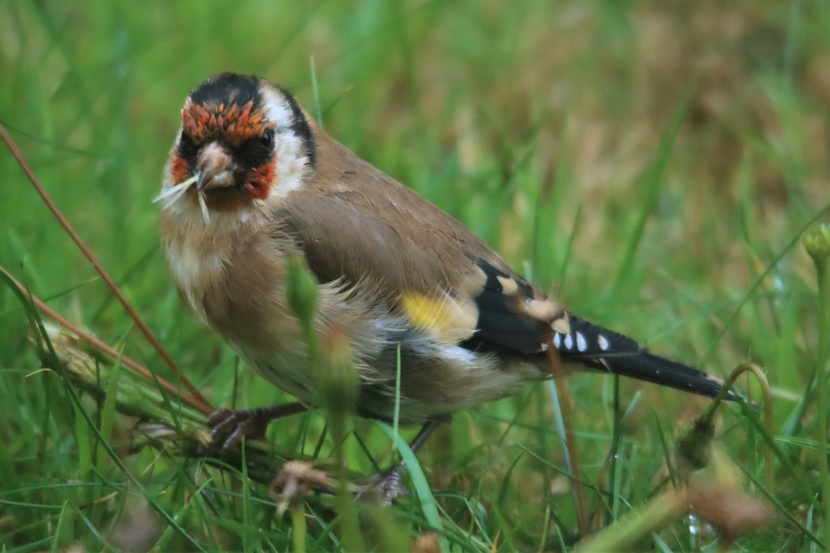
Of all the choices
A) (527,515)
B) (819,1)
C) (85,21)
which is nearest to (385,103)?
(85,21)

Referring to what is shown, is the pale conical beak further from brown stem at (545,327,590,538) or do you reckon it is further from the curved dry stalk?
brown stem at (545,327,590,538)

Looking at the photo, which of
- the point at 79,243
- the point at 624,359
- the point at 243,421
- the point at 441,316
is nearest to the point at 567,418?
the point at 441,316

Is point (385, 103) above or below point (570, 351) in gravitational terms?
above

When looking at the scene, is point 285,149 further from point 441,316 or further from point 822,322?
point 822,322

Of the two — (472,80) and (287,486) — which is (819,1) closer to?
(472,80)

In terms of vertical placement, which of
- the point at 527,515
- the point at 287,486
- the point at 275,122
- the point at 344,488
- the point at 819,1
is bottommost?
the point at 527,515

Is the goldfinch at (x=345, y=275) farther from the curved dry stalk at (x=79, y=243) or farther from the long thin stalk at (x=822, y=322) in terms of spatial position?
the long thin stalk at (x=822, y=322)
